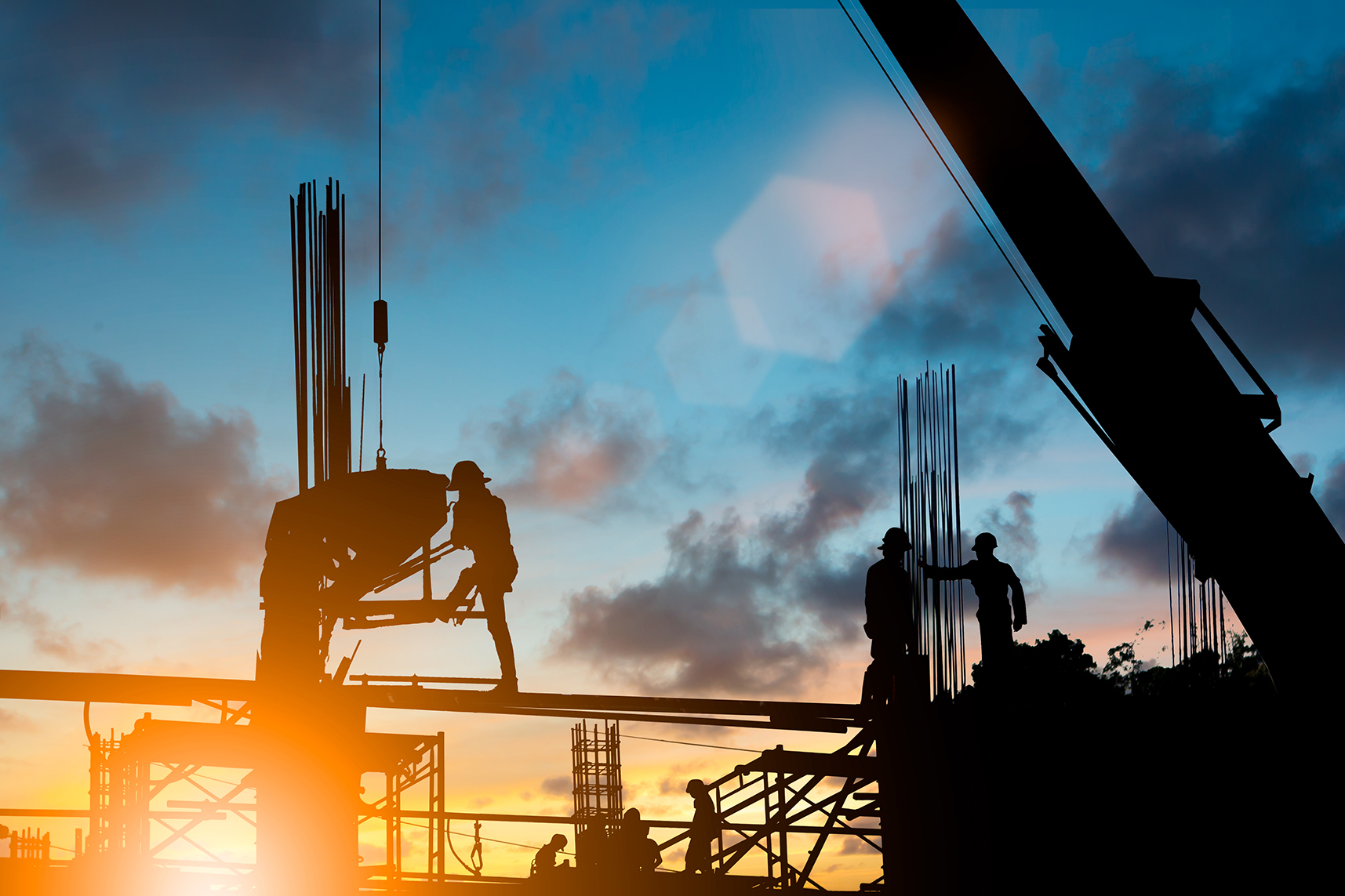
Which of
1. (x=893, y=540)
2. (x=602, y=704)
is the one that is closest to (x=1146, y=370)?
(x=893, y=540)

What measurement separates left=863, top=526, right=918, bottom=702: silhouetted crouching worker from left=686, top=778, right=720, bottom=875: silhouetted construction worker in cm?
299

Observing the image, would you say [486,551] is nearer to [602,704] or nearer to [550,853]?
[602,704]

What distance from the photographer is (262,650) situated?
1092 centimetres

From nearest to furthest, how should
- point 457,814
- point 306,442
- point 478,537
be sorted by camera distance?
point 478,537 → point 306,442 → point 457,814

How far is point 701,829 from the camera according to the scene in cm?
1209

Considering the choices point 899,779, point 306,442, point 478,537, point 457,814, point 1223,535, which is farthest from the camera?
point 457,814

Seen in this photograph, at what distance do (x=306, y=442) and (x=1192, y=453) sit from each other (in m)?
10.3

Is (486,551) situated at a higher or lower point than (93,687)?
higher

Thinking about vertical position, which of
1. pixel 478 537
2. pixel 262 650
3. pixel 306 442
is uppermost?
pixel 306 442

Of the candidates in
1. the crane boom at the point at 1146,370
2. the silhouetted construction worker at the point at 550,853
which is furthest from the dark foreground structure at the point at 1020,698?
the silhouetted construction worker at the point at 550,853

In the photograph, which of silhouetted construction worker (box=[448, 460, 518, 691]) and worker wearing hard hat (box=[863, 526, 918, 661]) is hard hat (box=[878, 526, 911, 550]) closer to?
worker wearing hard hat (box=[863, 526, 918, 661])

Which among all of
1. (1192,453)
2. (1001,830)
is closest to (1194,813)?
(1001,830)

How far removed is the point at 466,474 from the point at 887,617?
4203mm

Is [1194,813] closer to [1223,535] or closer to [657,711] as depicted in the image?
[1223,535]
